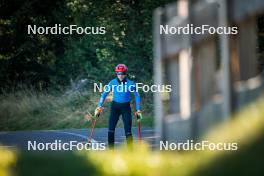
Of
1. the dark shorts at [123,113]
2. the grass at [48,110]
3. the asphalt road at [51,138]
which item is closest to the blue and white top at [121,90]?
the dark shorts at [123,113]

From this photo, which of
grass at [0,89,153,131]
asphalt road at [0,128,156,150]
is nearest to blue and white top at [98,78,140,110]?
asphalt road at [0,128,156,150]

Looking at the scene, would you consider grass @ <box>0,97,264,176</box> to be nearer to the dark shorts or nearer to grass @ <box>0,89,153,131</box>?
the dark shorts

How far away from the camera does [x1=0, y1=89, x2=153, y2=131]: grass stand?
17.7 metres

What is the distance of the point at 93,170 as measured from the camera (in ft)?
9.88

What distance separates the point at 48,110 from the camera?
18562 mm

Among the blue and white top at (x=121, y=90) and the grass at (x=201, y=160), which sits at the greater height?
the blue and white top at (x=121, y=90)

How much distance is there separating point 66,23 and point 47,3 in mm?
1213

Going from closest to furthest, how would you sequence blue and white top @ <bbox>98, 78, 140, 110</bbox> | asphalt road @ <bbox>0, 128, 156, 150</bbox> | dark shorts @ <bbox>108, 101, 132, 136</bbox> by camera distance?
blue and white top @ <bbox>98, 78, 140, 110</bbox> → dark shorts @ <bbox>108, 101, 132, 136</bbox> → asphalt road @ <bbox>0, 128, 156, 150</bbox>

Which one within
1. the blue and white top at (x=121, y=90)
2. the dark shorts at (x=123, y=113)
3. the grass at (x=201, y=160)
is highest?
the blue and white top at (x=121, y=90)

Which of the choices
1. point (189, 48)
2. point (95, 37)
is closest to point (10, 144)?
point (95, 37)

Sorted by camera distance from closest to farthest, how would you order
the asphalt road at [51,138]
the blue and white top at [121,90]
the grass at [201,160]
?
the grass at [201,160], the blue and white top at [121,90], the asphalt road at [51,138]

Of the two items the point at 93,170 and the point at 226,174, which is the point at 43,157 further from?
the point at 226,174

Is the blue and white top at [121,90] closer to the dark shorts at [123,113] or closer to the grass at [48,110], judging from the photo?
the dark shorts at [123,113]

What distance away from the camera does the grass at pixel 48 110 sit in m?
17.7
